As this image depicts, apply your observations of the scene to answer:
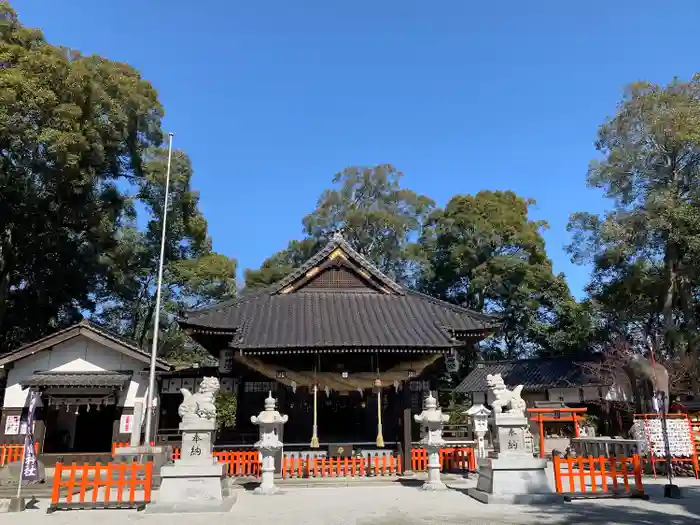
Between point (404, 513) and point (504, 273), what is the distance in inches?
1105

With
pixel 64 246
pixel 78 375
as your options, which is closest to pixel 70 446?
pixel 78 375

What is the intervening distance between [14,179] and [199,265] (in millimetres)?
11880

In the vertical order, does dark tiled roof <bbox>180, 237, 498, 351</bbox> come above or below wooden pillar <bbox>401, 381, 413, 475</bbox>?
above

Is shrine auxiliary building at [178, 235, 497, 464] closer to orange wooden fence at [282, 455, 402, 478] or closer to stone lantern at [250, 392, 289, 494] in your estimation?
orange wooden fence at [282, 455, 402, 478]

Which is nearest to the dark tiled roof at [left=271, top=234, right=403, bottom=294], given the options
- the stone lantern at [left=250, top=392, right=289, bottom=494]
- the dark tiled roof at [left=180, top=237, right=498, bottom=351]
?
the dark tiled roof at [left=180, top=237, right=498, bottom=351]

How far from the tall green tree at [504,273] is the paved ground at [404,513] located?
2482 centimetres

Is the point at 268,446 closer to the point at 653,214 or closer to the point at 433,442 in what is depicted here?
the point at 433,442

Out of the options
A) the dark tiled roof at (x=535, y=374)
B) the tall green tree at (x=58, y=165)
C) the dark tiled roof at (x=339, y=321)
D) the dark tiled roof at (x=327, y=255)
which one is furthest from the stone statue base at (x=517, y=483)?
the tall green tree at (x=58, y=165)

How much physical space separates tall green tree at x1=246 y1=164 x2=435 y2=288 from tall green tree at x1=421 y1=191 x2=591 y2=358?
7.80ft

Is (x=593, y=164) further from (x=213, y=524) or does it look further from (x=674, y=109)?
(x=213, y=524)

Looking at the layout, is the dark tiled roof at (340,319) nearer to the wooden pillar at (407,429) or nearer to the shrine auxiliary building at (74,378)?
the wooden pillar at (407,429)

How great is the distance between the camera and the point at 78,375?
781 inches

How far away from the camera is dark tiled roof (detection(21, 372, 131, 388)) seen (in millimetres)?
18922

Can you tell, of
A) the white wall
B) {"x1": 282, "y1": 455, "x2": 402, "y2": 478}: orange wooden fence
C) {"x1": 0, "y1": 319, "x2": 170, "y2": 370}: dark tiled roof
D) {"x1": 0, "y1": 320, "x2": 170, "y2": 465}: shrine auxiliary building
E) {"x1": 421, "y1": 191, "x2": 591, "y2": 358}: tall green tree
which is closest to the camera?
{"x1": 282, "y1": 455, "x2": 402, "y2": 478}: orange wooden fence
